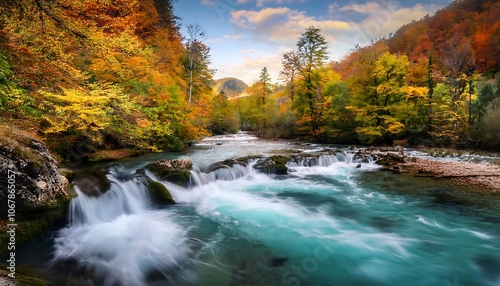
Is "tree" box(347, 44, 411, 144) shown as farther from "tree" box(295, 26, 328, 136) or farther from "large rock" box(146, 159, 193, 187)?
"large rock" box(146, 159, 193, 187)

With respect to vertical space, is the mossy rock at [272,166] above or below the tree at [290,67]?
below

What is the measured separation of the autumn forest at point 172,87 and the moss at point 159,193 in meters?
3.44

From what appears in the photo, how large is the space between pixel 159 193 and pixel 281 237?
4.47 m

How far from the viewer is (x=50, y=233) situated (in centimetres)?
543

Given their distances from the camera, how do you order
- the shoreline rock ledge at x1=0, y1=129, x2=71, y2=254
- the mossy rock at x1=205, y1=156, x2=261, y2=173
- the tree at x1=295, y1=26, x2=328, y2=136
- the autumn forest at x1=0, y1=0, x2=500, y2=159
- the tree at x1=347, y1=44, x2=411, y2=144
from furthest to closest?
the tree at x1=295, y1=26, x2=328, y2=136 < the tree at x1=347, y1=44, x2=411, y2=144 < the mossy rock at x1=205, y1=156, x2=261, y2=173 < the autumn forest at x1=0, y1=0, x2=500, y2=159 < the shoreline rock ledge at x1=0, y1=129, x2=71, y2=254

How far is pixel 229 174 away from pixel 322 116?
17266 mm

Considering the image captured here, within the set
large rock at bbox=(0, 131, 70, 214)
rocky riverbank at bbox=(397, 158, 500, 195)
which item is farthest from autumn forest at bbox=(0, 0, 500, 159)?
rocky riverbank at bbox=(397, 158, 500, 195)

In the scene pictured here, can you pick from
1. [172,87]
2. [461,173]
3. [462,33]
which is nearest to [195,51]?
[172,87]

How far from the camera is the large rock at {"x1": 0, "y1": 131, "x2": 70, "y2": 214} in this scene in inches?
186

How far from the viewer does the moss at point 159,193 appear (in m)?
8.12

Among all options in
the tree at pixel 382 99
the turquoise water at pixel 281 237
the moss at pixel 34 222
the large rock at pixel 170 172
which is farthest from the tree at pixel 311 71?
the moss at pixel 34 222

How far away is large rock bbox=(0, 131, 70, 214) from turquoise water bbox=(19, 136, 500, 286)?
0.84m

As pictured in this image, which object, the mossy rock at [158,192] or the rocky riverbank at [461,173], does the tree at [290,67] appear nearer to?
the rocky riverbank at [461,173]

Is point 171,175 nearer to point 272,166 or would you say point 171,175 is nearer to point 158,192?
point 158,192
